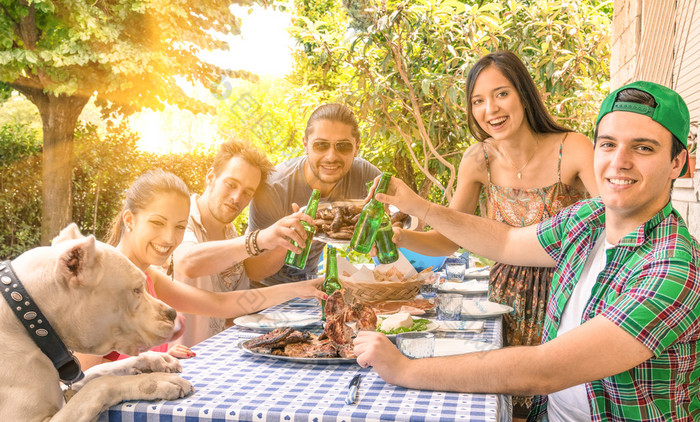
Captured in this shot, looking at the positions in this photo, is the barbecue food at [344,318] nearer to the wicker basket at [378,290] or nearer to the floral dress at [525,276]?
the wicker basket at [378,290]

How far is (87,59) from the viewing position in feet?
29.9

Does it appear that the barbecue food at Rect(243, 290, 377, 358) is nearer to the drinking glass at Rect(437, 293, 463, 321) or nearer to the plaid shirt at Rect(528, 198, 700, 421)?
the drinking glass at Rect(437, 293, 463, 321)

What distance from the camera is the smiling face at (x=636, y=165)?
5.15 ft

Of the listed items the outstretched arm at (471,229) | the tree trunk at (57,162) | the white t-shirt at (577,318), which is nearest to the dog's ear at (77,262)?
the outstretched arm at (471,229)

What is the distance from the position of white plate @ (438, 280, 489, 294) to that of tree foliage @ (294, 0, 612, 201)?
284cm

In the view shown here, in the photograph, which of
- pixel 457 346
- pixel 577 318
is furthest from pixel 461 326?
pixel 577 318

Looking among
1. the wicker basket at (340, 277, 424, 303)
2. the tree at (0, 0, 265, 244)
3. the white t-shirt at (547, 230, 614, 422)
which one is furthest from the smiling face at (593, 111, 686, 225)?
the tree at (0, 0, 265, 244)

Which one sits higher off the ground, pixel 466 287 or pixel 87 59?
pixel 87 59

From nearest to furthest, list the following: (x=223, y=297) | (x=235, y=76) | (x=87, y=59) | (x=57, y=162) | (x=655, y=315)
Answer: (x=655, y=315) < (x=223, y=297) < (x=87, y=59) < (x=57, y=162) < (x=235, y=76)

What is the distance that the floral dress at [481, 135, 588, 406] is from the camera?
2.55m

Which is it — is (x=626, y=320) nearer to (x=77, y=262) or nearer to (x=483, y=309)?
(x=483, y=309)

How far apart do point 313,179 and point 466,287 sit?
1.08 meters

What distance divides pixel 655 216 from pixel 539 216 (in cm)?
108

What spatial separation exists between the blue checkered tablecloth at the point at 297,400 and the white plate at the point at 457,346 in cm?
22
